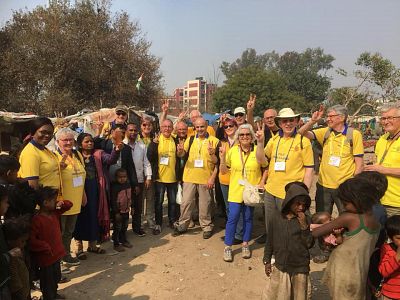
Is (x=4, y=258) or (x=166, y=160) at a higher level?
(x=166, y=160)

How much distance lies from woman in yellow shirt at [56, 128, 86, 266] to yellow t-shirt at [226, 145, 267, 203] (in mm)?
2112

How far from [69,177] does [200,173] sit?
215cm

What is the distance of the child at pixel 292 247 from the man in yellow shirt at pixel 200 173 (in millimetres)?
2571

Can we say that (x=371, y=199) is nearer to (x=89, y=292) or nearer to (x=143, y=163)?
(x=89, y=292)

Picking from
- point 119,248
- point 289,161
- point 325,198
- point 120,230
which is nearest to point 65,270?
point 119,248

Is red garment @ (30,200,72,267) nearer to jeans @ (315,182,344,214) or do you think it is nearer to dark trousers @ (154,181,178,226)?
dark trousers @ (154,181,178,226)

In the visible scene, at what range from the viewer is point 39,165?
4.02 m

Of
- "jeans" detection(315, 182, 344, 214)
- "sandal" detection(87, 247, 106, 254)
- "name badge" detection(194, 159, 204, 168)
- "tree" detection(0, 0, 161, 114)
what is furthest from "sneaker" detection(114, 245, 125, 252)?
"tree" detection(0, 0, 161, 114)

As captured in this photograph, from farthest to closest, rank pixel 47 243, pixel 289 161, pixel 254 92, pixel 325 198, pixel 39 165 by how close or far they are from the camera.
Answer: pixel 254 92 → pixel 325 198 → pixel 289 161 → pixel 39 165 → pixel 47 243

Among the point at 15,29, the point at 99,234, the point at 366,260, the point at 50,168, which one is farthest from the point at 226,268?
the point at 15,29

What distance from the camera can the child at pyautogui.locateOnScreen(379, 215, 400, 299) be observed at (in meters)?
2.66

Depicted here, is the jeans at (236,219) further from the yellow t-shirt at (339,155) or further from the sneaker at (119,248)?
the sneaker at (119,248)

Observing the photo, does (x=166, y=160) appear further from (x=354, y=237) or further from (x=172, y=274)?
(x=354, y=237)

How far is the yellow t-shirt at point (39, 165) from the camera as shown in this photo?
391 centimetres
